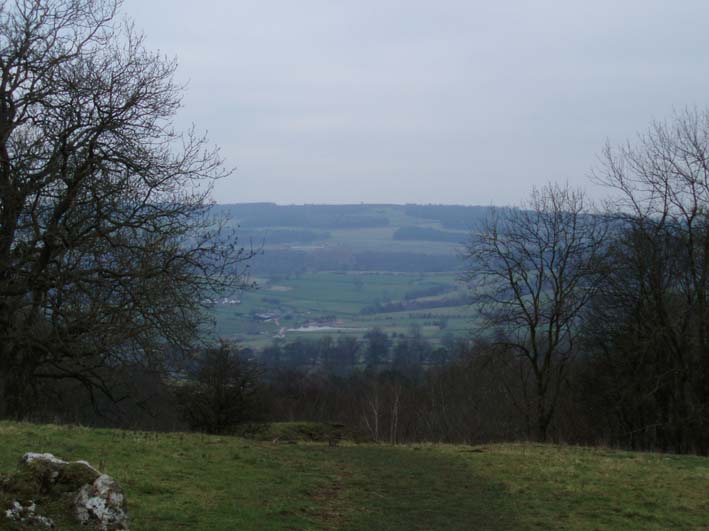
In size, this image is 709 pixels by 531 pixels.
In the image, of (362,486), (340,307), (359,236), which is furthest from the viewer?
(359,236)

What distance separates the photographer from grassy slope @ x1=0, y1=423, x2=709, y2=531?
8.67 metres

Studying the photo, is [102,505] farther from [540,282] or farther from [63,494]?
[540,282]

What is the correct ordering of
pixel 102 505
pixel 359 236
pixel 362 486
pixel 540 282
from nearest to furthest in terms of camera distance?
pixel 102 505, pixel 362 486, pixel 540 282, pixel 359 236

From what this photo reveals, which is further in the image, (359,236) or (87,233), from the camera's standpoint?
(359,236)

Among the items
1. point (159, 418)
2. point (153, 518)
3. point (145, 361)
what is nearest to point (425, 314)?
point (159, 418)

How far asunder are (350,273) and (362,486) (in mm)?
111963

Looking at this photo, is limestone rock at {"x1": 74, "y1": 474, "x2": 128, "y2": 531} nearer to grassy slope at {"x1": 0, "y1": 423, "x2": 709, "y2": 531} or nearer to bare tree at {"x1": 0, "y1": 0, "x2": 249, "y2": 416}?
grassy slope at {"x1": 0, "y1": 423, "x2": 709, "y2": 531}

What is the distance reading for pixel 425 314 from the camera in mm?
96062

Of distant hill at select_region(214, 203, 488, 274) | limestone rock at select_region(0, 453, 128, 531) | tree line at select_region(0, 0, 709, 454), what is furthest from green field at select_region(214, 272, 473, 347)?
limestone rock at select_region(0, 453, 128, 531)

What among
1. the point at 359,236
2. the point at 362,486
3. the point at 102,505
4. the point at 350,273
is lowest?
the point at 350,273

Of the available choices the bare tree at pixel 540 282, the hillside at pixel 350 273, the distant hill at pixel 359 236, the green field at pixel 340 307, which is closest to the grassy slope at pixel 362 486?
the bare tree at pixel 540 282

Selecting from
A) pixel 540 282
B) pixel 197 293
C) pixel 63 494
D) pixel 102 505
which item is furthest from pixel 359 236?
pixel 102 505

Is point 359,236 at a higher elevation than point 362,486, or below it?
higher

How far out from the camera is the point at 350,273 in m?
123
